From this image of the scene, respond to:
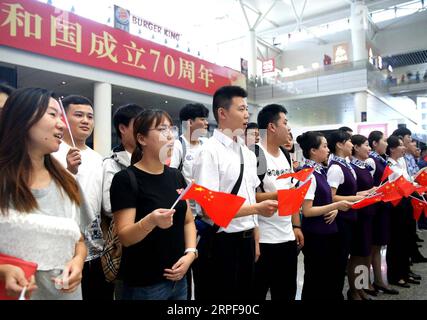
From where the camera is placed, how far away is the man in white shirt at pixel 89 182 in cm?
160

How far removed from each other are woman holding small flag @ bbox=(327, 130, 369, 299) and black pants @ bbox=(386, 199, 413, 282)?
799mm

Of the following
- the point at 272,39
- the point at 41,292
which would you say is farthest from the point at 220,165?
the point at 272,39

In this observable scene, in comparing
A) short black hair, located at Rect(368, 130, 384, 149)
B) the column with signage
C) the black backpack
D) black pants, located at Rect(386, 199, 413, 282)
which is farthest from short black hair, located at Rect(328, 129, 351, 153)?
the column with signage

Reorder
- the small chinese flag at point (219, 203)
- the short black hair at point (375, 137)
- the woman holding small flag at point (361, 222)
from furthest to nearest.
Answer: the short black hair at point (375, 137) → the woman holding small flag at point (361, 222) → the small chinese flag at point (219, 203)

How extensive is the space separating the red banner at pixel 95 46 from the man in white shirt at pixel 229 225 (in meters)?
5.52

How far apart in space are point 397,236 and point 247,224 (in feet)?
8.09

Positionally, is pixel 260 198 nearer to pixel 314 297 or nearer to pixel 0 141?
pixel 314 297

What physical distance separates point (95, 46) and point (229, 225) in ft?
21.8

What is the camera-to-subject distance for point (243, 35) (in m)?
17.5

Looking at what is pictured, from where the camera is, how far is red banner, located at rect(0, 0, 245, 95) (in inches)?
228

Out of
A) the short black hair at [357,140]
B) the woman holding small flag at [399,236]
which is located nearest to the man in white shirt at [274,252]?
the short black hair at [357,140]

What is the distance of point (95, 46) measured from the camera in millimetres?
7113

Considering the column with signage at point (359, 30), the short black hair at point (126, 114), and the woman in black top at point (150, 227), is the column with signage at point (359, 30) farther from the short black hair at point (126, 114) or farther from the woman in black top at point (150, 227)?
the woman in black top at point (150, 227)

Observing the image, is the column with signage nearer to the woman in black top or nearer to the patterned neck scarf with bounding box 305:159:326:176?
the patterned neck scarf with bounding box 305:159:326:176
